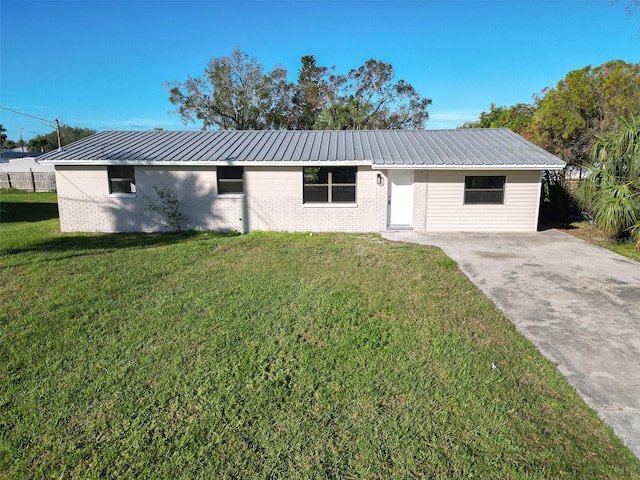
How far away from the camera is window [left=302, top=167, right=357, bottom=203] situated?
13.3m

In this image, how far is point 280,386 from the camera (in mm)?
4039

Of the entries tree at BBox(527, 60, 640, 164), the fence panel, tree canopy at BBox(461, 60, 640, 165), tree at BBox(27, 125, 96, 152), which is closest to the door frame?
tree canopy at BBox(461, 60, 640, 165)

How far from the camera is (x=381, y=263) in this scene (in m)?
9.06

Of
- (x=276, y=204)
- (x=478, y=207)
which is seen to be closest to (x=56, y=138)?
(x=276, y=204)

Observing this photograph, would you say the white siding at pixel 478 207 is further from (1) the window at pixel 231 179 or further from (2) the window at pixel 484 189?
(1) the window at pixel 231 179

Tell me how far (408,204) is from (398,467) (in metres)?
11.4

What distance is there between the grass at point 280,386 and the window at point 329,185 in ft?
20.4

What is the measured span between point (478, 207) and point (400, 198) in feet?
9.01

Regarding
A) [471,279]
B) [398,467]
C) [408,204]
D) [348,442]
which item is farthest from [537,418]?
[408,204]

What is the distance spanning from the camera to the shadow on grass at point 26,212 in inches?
667

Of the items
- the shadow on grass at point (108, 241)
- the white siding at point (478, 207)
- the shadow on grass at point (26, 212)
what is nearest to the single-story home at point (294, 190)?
the white siding at point (478, 207)

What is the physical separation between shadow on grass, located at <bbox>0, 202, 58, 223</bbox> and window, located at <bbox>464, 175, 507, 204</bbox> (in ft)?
58.1

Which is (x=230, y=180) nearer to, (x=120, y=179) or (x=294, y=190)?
(x=294, y=190)

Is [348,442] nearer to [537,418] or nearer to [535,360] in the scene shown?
[537,418]
